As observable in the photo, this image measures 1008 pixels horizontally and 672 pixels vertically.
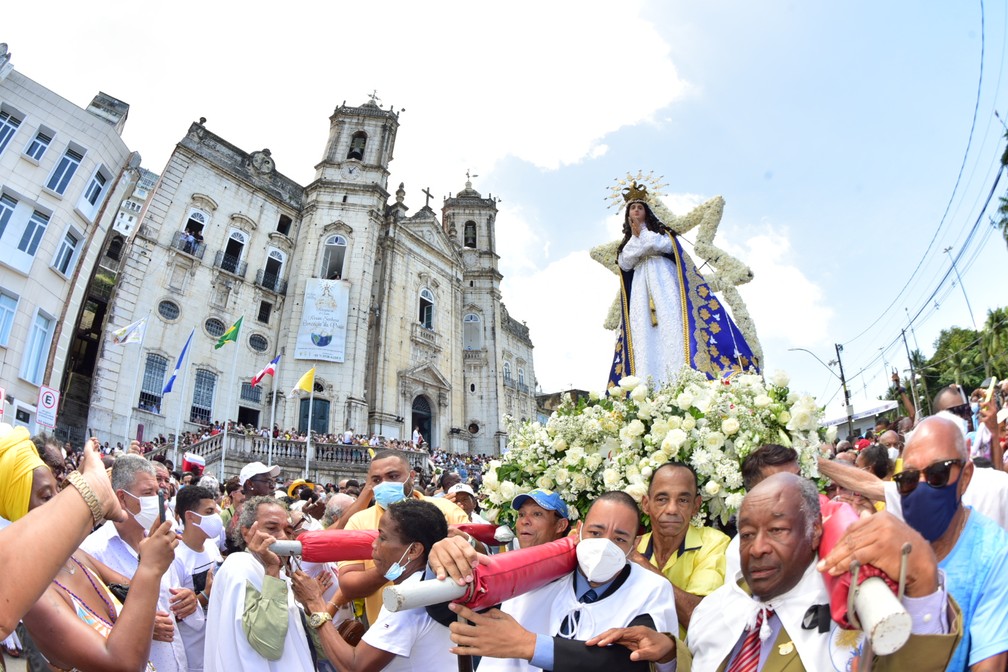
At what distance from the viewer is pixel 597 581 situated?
235 cm

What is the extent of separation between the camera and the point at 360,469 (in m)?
22.0

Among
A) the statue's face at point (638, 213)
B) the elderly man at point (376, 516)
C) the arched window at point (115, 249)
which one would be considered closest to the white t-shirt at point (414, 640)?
the elderly man at point (376, 516)

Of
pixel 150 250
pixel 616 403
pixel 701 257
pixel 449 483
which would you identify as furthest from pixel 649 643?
pixel 150 250

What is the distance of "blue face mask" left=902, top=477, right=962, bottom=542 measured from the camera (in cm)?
226

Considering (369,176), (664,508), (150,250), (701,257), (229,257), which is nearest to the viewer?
(664,508)

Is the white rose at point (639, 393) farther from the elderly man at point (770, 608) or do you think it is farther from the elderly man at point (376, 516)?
the elderly man at point (770, 608)

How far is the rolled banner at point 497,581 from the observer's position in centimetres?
182

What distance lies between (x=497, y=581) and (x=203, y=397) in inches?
991

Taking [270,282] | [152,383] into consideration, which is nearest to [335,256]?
[270,282]

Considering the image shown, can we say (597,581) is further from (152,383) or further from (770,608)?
(152,383)

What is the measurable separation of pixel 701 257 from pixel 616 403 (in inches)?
129

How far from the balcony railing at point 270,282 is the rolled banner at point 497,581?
2717 centimetres

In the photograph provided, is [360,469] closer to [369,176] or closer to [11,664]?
[369,176]

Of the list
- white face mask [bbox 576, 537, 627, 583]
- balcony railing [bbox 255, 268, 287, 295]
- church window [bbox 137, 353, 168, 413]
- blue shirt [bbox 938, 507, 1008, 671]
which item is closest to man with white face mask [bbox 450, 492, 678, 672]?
white face mask [bbox 576, 537, 627, 583]
